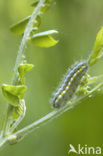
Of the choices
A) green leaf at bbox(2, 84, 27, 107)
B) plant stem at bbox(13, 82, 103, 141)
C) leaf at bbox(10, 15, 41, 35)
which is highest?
leaf at bbox(10, 15, 41, 35)

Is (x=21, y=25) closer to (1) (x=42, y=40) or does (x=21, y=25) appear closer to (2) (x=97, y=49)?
(1) (x=42, y=40)

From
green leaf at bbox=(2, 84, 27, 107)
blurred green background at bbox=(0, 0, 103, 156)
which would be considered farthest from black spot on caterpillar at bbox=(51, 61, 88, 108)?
blurred green background at bbox=(0, 0, 103, 156)

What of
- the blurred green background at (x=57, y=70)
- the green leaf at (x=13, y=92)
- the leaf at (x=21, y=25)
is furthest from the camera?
the blurred green background at (x=57, y=70)

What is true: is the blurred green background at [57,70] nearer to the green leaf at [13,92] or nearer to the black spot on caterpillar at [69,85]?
the black spot on caterpillar at [69,85]

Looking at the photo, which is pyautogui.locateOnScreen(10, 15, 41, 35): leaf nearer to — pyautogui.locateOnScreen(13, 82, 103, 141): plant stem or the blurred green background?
pyautogui.locateOnScreen(13, 82, 103, 141): plant stem

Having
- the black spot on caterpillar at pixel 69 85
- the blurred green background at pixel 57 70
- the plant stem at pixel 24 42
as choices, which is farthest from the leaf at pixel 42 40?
the blurred green background at pixel 57 70

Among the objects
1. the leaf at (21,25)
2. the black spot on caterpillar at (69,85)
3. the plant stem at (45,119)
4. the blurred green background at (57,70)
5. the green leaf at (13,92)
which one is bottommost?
the plant stem at (45,119)

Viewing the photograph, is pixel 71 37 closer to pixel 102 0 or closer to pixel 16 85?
pixel 102 0
